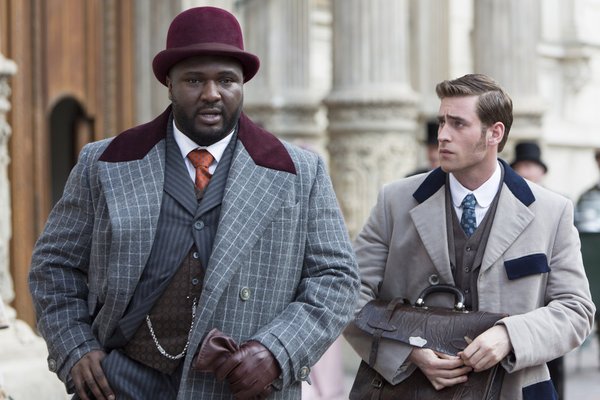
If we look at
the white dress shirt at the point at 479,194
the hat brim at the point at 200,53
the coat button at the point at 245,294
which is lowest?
the coat button at the point at 245,294

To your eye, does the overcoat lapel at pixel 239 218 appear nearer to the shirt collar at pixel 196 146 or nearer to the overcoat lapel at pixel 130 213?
the shirt collar at pixel 196 146

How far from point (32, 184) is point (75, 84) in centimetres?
94

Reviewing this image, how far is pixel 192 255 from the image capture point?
411 cm

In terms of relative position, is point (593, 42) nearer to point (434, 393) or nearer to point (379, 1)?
point (379, 1)

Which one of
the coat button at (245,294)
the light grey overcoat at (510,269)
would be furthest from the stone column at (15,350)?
the coat button at (245,294)

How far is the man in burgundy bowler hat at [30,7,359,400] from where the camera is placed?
4.08m

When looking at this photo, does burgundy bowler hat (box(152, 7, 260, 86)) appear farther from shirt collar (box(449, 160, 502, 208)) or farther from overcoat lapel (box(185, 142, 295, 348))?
shirt collar (box(449, 160, 502, 208))

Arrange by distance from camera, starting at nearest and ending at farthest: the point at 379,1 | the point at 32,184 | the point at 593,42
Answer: the point at 32,184
the point at 379,1
the point at 593,42

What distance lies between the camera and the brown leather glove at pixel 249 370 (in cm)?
390

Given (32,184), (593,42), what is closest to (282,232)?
(32,184)

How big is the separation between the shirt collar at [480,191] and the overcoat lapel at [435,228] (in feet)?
0.14

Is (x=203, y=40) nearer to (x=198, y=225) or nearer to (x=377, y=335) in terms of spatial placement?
(x=198, y=225)

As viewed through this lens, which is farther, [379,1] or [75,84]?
[379,1]

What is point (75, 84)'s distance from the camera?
32.9ft
